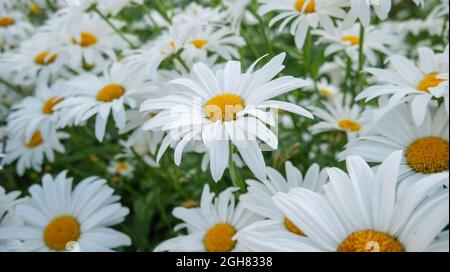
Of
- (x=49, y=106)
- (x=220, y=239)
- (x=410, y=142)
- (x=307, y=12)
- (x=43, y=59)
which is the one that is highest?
(x=43, y=59)

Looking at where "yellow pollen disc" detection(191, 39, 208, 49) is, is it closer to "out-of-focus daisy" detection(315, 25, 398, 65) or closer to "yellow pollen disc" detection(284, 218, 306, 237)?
"out-of-focus daisy" detection(315, 25, 398, 65)

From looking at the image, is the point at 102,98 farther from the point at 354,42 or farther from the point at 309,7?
the point at 354,42

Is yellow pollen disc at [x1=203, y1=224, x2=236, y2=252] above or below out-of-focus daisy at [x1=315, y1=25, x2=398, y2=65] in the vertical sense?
below

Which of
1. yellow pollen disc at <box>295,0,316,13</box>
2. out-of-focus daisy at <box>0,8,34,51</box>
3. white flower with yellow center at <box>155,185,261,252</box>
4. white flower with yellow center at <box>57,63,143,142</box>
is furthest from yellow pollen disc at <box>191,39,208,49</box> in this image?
out-of-focus daisy at <box>0,8,34,51</box>

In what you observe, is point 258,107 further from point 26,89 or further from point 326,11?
point 26,89

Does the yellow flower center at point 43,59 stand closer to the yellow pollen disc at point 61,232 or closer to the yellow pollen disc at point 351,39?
the yellow pollen disc at point 61,232

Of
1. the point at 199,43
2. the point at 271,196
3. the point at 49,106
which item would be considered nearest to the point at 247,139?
the point at 271,196
